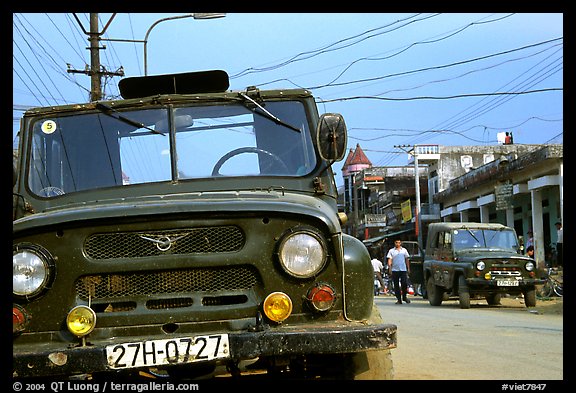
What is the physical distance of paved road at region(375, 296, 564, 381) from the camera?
6297mm

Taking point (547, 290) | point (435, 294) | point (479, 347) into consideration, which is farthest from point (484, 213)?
point (479, 347)

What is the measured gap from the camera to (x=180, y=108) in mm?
5184

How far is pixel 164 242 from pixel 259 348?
81 cm

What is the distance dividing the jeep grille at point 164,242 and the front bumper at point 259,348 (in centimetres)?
51

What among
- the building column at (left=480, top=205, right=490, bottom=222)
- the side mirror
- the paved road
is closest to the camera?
the side mirror

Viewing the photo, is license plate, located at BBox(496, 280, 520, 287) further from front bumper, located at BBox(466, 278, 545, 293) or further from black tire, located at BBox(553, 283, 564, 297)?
black tire, located at BBox(553, 283, 564, 297)

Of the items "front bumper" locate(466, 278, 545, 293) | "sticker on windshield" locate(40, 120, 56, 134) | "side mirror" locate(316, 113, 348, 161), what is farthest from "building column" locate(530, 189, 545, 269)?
"sticker on windshield" locate(40, 120, 56, 134)

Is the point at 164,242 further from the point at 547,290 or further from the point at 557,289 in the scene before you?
the point at 547,290

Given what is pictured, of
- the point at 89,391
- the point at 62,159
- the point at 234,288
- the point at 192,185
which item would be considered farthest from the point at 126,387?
the point at 62,159

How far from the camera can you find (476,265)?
16203 mm

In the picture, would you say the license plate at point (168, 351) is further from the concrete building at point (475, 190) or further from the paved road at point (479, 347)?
the concrete building at point (475, 190)

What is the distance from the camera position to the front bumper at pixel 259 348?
11.9 ft

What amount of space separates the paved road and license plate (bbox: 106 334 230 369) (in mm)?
2647

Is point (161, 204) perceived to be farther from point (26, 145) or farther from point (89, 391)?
point (26, 145)
